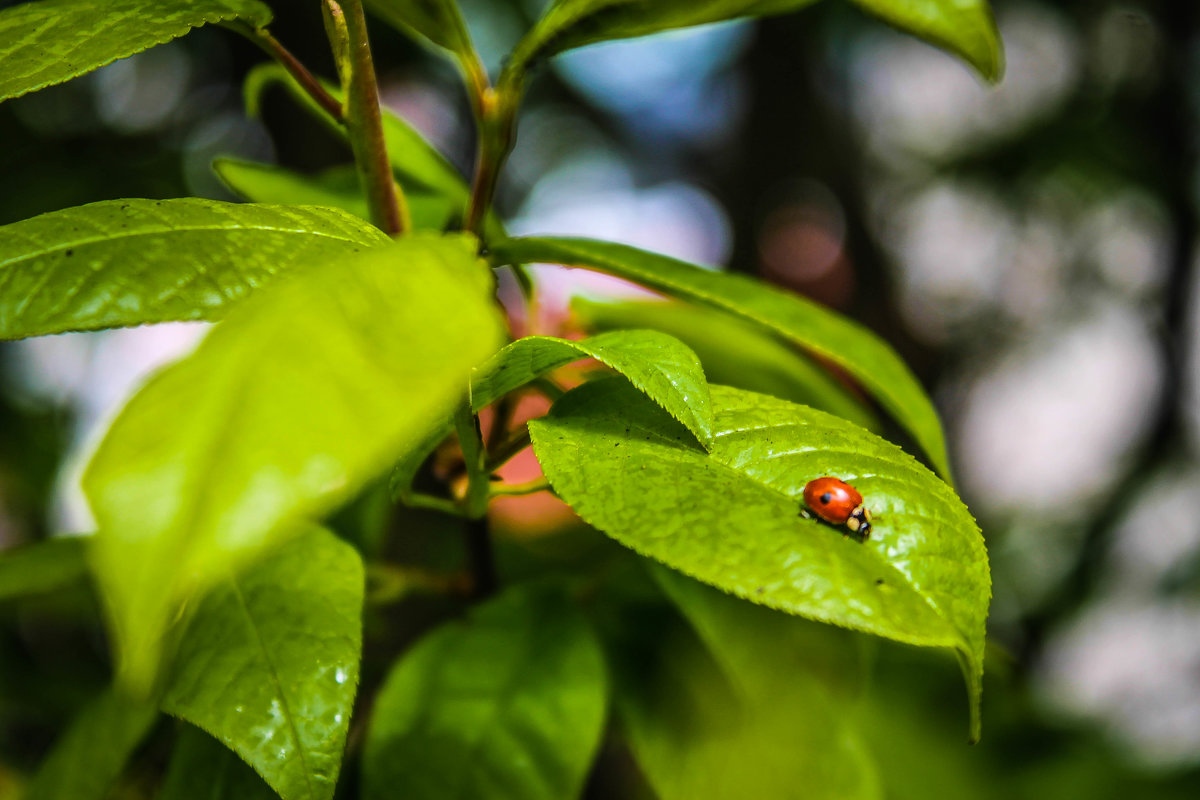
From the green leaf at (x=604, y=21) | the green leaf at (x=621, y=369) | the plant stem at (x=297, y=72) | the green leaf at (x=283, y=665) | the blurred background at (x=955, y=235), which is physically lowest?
the blurred background at (x=955, y=235)

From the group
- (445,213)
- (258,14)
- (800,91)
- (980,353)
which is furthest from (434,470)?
(980,353)

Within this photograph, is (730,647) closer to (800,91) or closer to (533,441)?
(533,441)

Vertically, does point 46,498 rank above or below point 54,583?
below

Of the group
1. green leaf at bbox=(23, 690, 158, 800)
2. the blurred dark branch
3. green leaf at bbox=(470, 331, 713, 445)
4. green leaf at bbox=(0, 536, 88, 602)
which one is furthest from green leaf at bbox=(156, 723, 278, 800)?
the blurred dark branch

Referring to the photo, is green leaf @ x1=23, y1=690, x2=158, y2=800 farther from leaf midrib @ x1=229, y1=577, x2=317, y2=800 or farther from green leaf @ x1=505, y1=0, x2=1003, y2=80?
green leaf @ x1=505, y1=0, x2=1003, y2=80

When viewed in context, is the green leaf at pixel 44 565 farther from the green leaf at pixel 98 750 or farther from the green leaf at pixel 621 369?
the green leaf at pixel 621 369

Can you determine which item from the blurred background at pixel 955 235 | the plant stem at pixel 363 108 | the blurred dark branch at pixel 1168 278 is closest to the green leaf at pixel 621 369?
the plant stem at pixel 363 108
